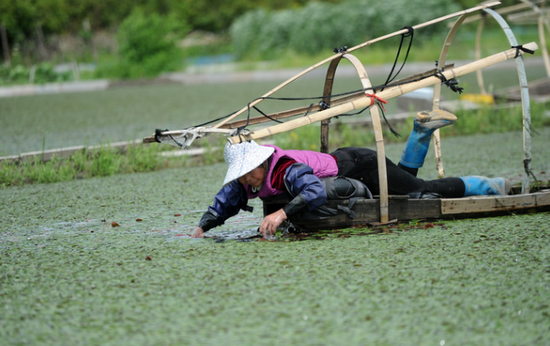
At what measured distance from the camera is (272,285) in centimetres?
270

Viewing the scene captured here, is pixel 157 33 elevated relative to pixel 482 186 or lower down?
elevated

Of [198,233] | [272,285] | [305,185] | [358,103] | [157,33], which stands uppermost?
[157,33]

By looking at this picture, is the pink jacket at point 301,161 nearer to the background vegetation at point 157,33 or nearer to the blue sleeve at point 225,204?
the blue sleeve at point 225,204

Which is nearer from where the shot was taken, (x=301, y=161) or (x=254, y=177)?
(x=254, y=177)

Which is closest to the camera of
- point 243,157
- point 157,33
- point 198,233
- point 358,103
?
point 243,157

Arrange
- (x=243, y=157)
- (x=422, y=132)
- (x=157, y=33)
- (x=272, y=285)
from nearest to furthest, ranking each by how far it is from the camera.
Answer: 1. (x=272, y=285)
2. (x=243, y=157)
3. (x=422, y=132)
4. (x=157, y=33)

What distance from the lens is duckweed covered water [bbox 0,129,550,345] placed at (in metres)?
2.27

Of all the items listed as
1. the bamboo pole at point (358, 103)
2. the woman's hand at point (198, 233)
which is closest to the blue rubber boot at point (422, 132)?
the bamboo pole at point (358, 103)

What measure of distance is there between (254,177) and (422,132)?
1.19 meters

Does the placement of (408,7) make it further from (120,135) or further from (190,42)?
(190,42)

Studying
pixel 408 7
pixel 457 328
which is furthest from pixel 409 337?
pixel 408 7

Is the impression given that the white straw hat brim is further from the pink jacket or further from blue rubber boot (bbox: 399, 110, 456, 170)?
blue rubber boot (bbox: 399, 110, 456, 170)

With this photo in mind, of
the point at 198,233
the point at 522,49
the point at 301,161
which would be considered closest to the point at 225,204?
the point at 198,233

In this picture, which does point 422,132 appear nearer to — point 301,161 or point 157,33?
point 301,161
